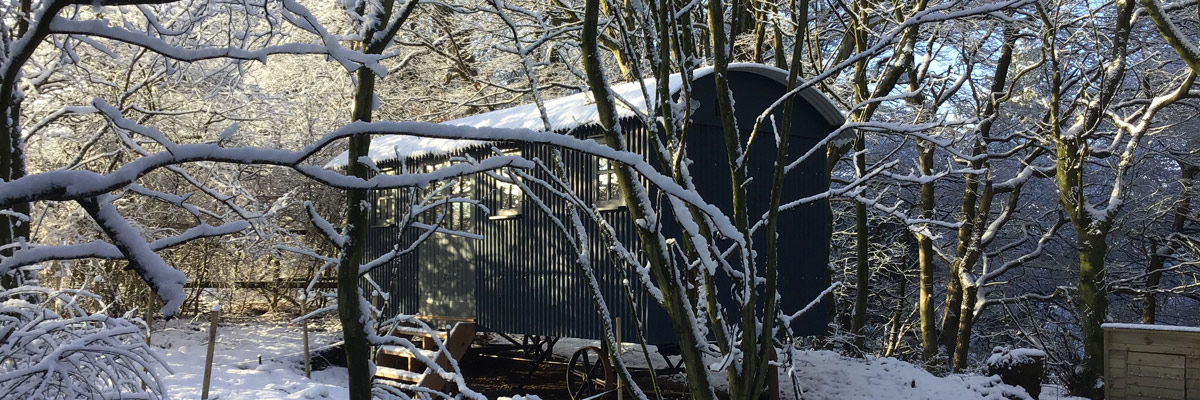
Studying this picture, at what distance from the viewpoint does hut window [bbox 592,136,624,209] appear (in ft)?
31.6

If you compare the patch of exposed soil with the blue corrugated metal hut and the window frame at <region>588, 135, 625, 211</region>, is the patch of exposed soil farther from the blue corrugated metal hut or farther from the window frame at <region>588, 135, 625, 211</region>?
the window frame at <region>588, 135, 625, 211</region>

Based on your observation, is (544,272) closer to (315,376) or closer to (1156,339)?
(315,376)

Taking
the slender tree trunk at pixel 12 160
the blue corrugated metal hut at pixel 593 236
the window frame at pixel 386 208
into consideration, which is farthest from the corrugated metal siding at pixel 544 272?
the slender tree trunk at pixel 12 160

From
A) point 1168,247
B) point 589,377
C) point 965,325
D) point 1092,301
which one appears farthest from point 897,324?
point 589,377

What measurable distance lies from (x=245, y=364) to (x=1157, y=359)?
11481 millimetres

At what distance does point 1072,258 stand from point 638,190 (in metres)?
18.6

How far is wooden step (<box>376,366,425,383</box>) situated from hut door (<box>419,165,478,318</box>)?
109cm

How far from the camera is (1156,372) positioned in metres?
9.27

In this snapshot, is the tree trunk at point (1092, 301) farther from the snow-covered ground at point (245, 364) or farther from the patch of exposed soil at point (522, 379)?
the snow-covered ground at point (245, 364)


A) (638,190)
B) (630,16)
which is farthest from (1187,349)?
(638,190)

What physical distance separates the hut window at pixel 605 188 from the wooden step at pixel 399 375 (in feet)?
11.7

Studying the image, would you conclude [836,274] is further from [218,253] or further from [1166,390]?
[218,253]

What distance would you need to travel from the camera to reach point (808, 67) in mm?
16328

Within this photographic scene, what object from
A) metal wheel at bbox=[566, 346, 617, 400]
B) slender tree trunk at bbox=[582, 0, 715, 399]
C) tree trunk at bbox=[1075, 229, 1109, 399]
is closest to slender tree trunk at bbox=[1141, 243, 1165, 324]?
tree trunk at bbox=[1075, 229, 1109, 399]
